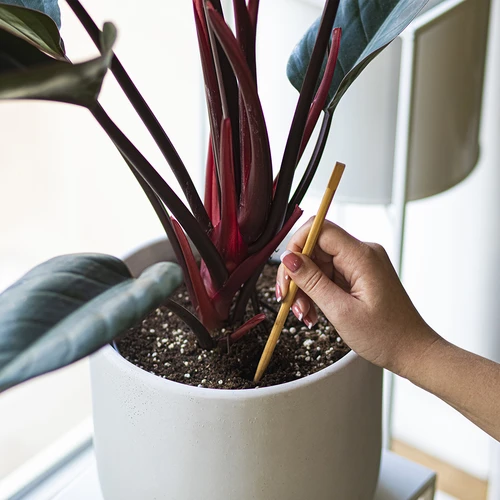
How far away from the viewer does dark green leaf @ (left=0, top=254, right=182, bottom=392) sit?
36cm

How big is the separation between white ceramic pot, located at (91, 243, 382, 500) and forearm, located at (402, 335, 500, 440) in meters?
0.05

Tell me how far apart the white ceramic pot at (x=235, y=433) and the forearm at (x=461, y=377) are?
53 mm

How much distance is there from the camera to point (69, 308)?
42cm

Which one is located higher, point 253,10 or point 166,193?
point 253,10

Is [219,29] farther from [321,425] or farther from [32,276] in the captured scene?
[321,425]

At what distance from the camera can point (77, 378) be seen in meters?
1.36

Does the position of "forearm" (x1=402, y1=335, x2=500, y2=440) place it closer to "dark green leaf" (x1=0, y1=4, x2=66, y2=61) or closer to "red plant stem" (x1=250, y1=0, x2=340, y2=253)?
"red plant stem" (x1=250, y1=0, x2=340, y2=253)

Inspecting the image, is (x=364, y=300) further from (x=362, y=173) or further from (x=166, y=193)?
(x=362, y=173)

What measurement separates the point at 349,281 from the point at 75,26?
2.78 ft

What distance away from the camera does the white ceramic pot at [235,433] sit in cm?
54

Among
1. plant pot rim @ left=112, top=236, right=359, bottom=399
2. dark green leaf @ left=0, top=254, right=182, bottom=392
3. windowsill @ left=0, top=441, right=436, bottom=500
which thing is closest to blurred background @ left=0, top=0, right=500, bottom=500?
windowsill @ left=0, top=441, right=436, bottom=500

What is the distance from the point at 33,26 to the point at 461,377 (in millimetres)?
502

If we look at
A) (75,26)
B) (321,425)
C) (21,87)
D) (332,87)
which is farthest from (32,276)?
(75,26)

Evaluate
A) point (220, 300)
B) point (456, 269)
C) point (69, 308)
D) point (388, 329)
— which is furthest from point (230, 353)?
point (456, 269)
